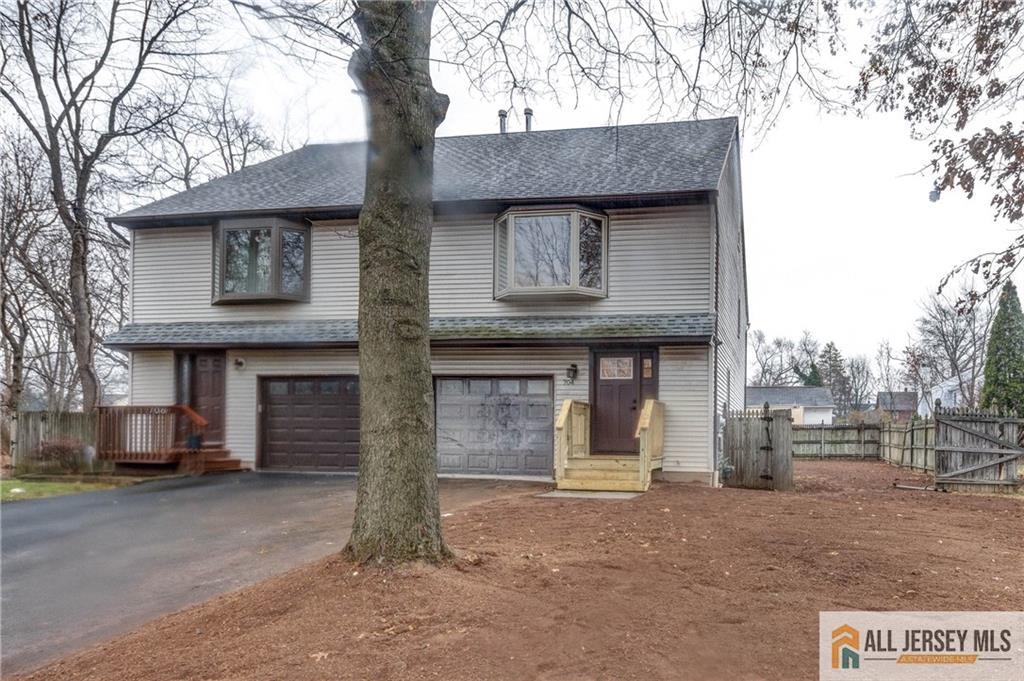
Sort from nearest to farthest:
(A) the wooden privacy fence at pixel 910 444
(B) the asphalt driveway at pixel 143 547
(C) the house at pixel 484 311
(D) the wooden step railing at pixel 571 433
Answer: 1. (B) the asphalt driveway at pixel 143 547
2. (D) the wooden step railing at pixel 571 433
3. (C) the house at pixel 484 311
4. (A) the wooden privacy fence at pixel 910 444

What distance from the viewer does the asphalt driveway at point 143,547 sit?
5125 mm

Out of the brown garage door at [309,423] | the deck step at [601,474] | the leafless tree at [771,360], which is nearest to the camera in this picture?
the deck step at [601,474]

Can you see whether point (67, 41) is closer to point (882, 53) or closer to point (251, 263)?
point (251, 263)

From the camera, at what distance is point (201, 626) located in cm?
435

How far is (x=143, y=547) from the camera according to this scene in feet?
24.6

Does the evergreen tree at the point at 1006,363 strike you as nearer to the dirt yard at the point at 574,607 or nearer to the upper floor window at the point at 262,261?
the dirt yard at the point at 574,607

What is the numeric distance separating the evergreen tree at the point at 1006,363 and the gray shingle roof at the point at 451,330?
1148cm

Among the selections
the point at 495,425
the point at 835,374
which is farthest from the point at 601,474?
the point at 835,374

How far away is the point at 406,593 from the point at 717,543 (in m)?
3.50

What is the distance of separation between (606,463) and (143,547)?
670 centimetres

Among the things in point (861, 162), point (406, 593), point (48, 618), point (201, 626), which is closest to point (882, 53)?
point (861, 162)

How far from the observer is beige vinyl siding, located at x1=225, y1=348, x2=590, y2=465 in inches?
516

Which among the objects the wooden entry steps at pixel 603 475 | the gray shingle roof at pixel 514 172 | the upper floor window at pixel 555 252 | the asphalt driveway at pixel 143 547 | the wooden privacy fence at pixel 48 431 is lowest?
the asphalt driveway at pixel 143 547

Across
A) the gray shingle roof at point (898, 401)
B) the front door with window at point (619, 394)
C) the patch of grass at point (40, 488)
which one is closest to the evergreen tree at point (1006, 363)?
the front door with window at point (619, 394)
